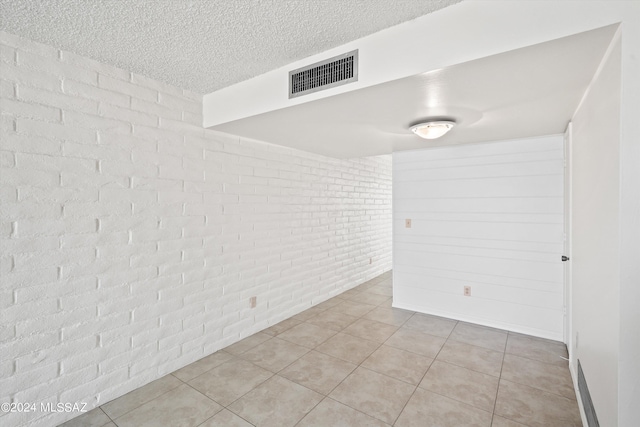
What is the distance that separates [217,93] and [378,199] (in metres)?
3.72

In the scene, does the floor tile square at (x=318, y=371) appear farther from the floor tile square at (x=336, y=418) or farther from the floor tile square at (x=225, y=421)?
the floor tile square at (x=225, y=421)

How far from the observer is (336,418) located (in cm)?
187

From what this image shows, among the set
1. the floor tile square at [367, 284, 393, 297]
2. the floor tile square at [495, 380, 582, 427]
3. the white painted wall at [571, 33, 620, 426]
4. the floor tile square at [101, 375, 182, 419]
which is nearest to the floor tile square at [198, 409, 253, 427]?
the floor tile square at [101, 375, 182, 419]

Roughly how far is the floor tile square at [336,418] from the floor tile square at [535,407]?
2.87 feet

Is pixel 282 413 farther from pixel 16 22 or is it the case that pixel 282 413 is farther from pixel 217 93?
pixel 16 22

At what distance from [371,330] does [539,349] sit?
1.59 meters

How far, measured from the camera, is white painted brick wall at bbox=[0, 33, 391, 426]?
1647 mm

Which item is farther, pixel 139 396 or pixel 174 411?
pixel 139 396

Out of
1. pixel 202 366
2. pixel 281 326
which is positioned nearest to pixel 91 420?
pixel 202 366

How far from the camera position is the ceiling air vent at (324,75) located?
166cm

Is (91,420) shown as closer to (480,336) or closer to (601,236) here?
(601,236)

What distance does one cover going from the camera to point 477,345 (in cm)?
284

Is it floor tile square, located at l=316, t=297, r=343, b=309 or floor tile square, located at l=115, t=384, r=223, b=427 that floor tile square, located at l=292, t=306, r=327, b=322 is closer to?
floor tile square, located at l=316, t=297, r=343, b=309

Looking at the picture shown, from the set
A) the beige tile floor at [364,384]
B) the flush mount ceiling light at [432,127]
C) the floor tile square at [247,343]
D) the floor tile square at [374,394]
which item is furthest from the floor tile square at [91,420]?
the flush mount ceiling light at [432,127]
